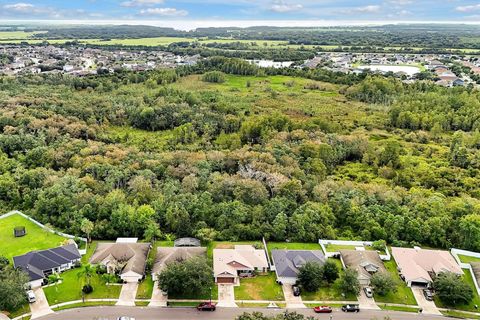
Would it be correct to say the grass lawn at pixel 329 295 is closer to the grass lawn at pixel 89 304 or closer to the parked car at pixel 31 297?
the grass lawn at pixel 89 304

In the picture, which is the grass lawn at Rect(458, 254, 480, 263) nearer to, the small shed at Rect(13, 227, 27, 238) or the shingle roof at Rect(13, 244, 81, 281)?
the shingle roof at Rect(13, 244, 81, 281)

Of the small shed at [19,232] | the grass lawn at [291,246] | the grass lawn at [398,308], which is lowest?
the grass lawn at [398,308]

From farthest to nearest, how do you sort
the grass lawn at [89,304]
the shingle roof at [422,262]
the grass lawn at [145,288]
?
the shingle roof at [422,262] < the grass lawn at [145,288] < the grass lawn at [89,304]

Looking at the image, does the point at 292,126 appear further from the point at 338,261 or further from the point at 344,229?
the point at 338,261

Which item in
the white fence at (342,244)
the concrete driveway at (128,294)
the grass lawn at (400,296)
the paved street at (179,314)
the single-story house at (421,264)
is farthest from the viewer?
the white fence at (342,244)

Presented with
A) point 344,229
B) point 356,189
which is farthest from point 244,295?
point 356,189

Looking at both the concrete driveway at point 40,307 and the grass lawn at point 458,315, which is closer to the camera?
the concrete driveway at point 40,307

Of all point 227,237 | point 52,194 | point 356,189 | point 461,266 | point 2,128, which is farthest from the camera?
point 2,128

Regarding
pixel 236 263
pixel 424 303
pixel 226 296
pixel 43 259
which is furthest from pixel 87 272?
pixel 424 303

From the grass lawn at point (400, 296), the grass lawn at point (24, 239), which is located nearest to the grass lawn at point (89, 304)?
the grass lawn at point (24, 239)
